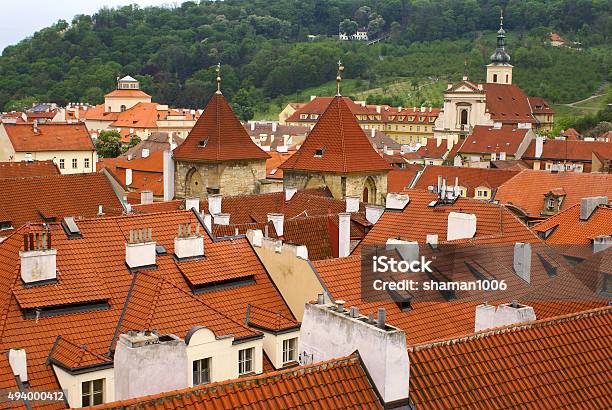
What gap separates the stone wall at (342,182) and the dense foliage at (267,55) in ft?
318

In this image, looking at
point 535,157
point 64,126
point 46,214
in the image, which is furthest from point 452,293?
point 535,157

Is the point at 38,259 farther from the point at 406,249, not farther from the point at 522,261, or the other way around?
the point at 522,261

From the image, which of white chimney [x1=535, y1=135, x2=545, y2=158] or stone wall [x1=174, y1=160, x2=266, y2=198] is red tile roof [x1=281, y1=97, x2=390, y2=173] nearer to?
stone wall [x1=174, y1=160, x2=266, y2=198]

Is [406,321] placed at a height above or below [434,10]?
below

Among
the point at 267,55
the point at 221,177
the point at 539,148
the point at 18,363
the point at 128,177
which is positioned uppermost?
the point at 267,55

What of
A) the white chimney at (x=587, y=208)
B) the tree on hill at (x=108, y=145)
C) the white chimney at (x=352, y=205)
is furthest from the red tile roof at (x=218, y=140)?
the tree on hill at (x=108, y=145)

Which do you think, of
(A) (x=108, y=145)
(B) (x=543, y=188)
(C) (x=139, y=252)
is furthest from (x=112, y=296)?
(A) (x=108, y=145)

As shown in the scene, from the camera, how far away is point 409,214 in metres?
26.1

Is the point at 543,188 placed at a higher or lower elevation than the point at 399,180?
higher

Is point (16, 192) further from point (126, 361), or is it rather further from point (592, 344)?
point (592, 344)

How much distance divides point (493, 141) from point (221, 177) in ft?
139

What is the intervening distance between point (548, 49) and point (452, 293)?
13424 centimetres

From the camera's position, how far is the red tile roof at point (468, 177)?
165ft

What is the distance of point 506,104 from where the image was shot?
4190 inches
